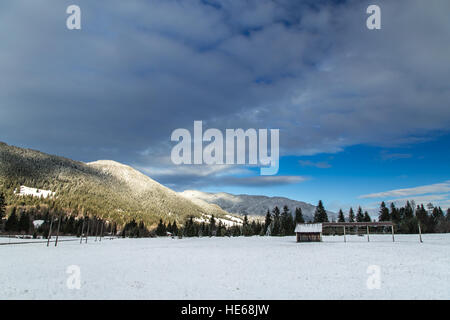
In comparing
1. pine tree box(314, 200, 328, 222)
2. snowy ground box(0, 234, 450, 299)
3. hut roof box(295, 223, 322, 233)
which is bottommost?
snowy ground box(0, 234, 450, 299)

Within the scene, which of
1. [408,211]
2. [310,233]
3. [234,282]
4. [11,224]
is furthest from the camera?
[408,211]

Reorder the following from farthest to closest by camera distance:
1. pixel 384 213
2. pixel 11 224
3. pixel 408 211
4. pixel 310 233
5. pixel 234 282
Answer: pixel 384 213
pixel 408 211
pixel 11 224
pixel 310 233
pixel 234 282

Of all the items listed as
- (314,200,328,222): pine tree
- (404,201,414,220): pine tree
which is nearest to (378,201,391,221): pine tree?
(404,201,414,220): pine tree

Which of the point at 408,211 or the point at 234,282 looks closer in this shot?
the point at 234,282

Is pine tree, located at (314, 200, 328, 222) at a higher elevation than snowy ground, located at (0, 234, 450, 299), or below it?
higher

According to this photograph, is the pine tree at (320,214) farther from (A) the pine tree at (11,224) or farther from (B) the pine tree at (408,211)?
(A) the pine tree at (11,224)

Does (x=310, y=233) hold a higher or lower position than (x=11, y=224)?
higher

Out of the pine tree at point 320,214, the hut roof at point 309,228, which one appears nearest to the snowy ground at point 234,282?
the hut roof at point 309,228

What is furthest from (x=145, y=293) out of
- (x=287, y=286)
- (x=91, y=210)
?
(x=91, y=210)

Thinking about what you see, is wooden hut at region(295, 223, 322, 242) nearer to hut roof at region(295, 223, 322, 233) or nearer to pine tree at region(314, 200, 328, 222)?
hut roof at region(295, 223, 322, 233)

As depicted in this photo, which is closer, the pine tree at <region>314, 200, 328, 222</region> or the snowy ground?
the snowy ground

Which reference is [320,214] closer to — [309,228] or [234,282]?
[309,228]

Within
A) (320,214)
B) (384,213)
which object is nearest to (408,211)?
(384,213)
